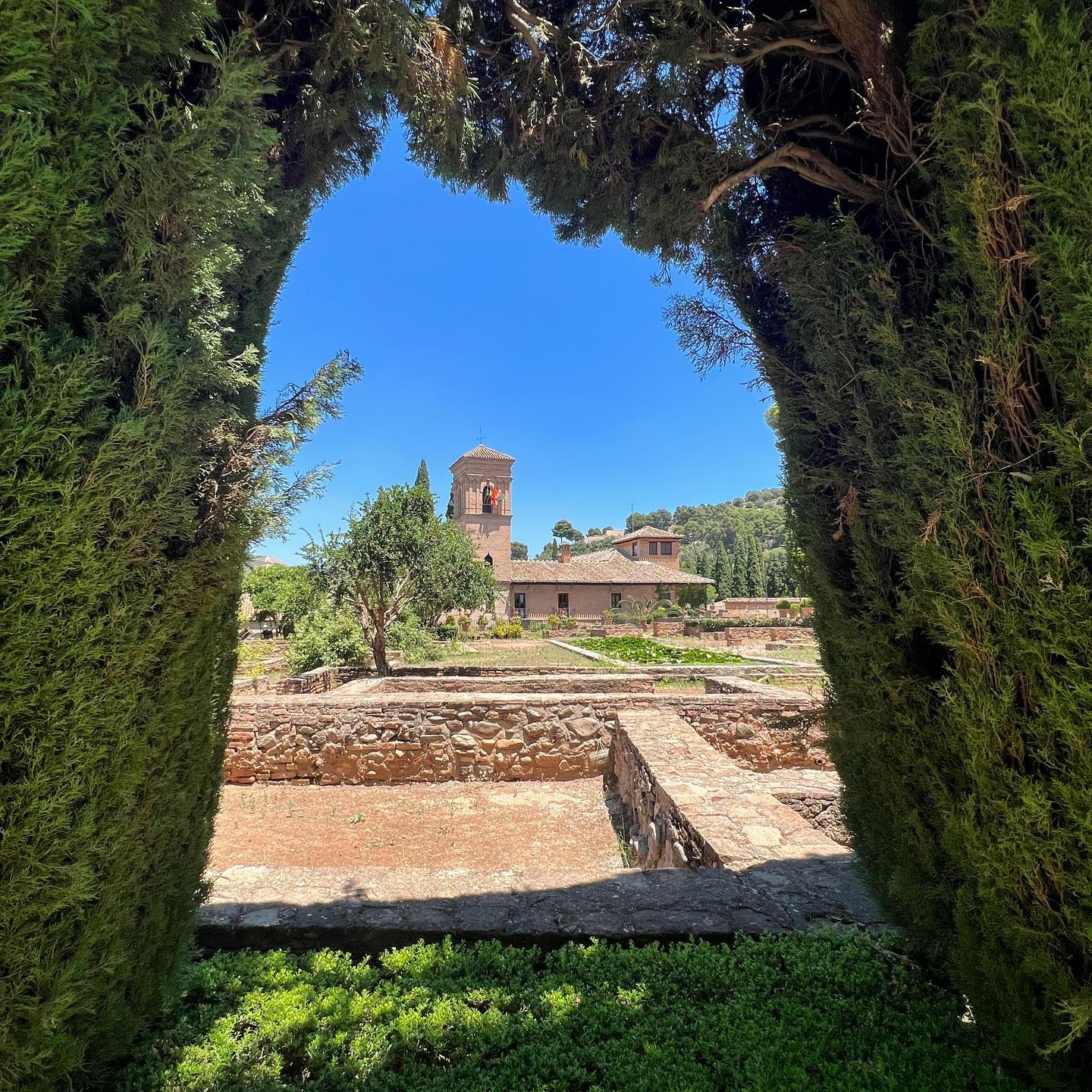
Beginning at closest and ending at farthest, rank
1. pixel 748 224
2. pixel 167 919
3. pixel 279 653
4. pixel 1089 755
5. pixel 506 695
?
pixel 1089 755, pixel 167 919, pixel 748 224, pixel 506 695, pixel 279 653

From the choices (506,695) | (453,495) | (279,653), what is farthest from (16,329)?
(453,495)

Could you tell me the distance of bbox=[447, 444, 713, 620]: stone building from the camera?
36.5m

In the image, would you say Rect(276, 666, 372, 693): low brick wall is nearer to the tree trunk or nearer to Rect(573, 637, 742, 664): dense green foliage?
the tree trunk

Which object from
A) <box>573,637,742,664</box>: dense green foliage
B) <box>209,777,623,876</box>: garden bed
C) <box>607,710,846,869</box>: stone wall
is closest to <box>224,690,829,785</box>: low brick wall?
<box>209,777,623,876</box>: garden bed

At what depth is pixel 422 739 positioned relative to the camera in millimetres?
6711

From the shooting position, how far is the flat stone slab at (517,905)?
2447 mm

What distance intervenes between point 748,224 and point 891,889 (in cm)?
325

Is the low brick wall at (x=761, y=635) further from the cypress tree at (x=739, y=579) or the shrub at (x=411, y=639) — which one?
the cypress tree at (x=739, y=579)

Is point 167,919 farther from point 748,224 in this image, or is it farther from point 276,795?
point 276,795

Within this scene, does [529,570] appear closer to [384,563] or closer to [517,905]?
[384,563]

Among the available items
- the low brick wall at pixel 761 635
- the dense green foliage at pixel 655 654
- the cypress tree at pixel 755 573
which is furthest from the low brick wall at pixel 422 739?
the cypress tree at pixel 755 573

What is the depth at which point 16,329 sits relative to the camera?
135 cm

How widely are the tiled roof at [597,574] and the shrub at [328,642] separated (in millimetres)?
23049

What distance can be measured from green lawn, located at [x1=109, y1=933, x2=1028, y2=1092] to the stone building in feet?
104
